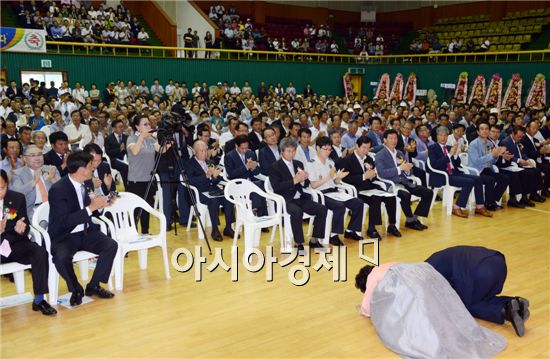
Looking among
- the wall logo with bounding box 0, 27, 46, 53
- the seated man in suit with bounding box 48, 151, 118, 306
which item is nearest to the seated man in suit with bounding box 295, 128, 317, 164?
the seated man in suit with bounding box 48, 151, 118, 306

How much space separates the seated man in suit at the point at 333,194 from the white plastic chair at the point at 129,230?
1.83 metres

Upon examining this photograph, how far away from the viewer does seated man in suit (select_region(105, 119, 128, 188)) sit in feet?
23.5

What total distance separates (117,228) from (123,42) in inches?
518

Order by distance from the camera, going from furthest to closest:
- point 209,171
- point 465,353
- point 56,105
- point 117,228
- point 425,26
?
point 425,26, point 56,105, point 209,171, point 117,228, point 465,353

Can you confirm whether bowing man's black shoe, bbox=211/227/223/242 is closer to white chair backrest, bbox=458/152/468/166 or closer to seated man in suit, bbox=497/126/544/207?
white chair backrest, bbox=458/152/468/166

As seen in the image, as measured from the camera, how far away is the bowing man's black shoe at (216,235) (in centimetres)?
574

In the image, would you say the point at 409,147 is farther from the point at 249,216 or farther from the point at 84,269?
the point at 84,269

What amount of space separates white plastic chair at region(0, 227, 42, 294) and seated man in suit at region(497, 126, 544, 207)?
6.05 meters

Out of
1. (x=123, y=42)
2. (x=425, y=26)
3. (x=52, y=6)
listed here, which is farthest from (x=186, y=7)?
(x=425, y=26)

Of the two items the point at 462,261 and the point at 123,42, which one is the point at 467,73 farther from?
the point at 462,261

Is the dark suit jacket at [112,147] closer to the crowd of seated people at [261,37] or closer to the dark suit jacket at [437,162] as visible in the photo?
the dark suit jacket at [437,162]

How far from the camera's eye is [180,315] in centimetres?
391

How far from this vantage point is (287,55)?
63.8ft

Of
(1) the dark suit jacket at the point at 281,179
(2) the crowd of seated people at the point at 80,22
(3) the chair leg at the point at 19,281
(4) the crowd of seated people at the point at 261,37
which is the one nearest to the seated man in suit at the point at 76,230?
(3) the chair leg at the point at 19,281
